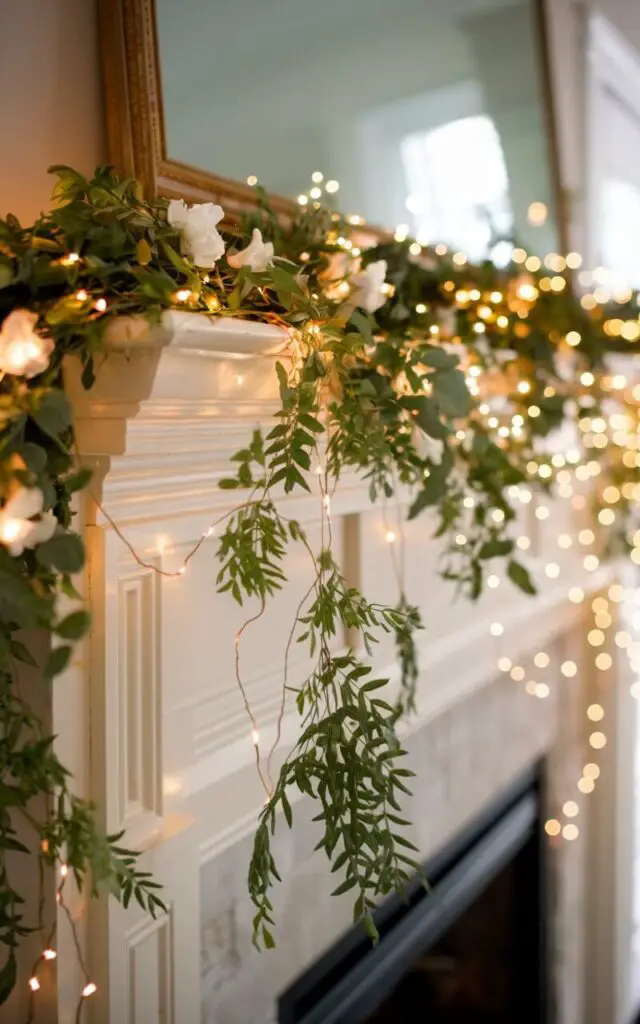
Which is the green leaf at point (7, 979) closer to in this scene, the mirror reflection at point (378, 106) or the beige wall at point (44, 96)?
the beige wall at point (44, 96)

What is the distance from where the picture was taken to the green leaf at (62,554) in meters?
0.61

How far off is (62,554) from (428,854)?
3.86 feet

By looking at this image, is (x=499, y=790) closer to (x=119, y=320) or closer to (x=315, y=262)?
(x=315, y=262)

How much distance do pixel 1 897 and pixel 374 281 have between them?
0.66 meters

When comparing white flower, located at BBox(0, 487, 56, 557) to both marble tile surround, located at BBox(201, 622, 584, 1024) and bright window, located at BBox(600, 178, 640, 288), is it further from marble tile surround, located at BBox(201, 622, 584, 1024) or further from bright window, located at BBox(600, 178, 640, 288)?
bright window, located at BBox(600, 178, 640, 288)

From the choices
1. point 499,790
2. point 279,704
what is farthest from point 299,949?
point 499,790

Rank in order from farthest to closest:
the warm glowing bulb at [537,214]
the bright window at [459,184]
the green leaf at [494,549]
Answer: the warm glowing bulb at [537,214], the bright window at [459,184], the green leaf at [494,549]

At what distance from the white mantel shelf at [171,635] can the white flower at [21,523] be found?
157 millimetres

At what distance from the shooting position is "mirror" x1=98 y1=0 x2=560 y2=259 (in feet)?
3.18

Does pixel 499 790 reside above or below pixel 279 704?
below

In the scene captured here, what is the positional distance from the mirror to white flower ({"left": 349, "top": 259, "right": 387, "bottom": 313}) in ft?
0.60

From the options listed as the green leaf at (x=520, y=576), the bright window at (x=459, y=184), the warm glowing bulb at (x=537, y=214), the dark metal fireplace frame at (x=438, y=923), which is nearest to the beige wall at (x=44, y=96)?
the bright window at (x=459, y=184)

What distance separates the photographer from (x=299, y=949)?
121cm

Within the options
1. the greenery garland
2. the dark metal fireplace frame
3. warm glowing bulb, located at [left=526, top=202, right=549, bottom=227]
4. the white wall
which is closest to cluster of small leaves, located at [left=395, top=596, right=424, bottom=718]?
the greenery garland
